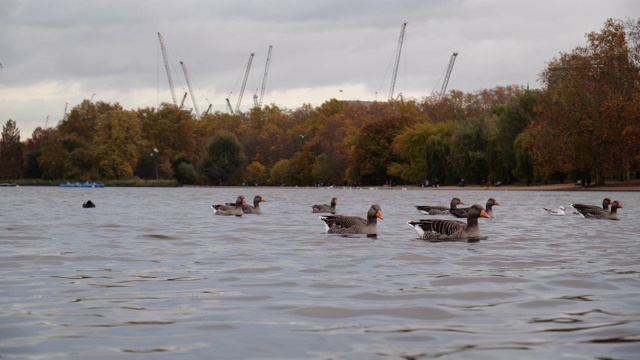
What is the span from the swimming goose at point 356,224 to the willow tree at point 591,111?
68.8m

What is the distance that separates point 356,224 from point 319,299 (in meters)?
13.1

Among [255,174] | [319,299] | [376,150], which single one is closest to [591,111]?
[376,150]

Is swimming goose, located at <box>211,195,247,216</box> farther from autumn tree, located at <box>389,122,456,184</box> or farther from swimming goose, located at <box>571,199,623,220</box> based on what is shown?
autumn tree, located at <box>389,122,456,184</box>

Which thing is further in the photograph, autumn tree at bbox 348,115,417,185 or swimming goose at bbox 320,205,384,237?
autumn tree at bbox 348,115,417,185

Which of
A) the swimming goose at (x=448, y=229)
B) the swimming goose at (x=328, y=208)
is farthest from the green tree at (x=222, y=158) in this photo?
the swimming goose at (x=448, y=229)

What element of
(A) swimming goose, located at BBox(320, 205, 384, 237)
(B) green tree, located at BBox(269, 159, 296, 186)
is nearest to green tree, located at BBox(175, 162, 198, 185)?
(B) green tree, located at BBox(269, 159, 296, 186)

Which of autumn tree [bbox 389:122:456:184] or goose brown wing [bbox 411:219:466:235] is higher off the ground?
autumn tree [bbox 389:122:456:184]

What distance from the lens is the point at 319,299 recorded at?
38.2 feet

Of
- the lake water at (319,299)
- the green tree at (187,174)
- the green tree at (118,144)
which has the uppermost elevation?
the green tree at (118,144)

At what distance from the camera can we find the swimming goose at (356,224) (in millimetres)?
24328

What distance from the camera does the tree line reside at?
92.0m

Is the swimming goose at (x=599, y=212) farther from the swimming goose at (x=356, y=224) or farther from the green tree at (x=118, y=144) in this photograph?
the green tree at (x=118, y=144)

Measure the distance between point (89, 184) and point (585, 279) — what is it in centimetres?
14783

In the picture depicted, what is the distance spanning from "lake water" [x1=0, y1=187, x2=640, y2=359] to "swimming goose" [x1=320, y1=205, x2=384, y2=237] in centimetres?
183
